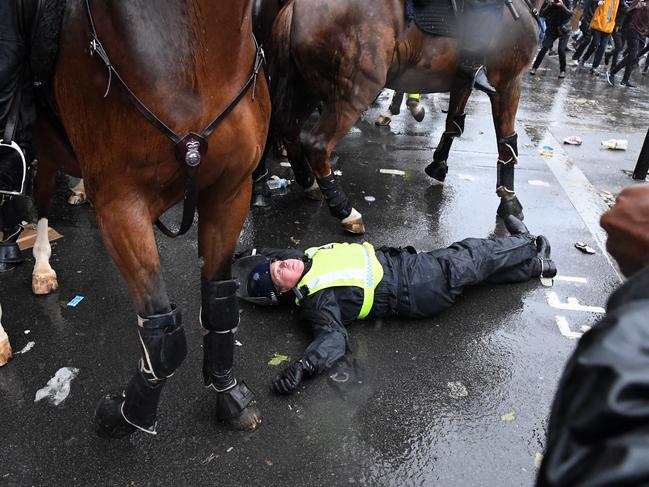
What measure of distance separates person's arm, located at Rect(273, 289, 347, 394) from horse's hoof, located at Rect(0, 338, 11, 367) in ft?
4.71

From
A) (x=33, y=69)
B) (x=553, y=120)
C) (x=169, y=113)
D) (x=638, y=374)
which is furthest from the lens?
(x=553, y=120)

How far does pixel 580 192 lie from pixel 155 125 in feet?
16.3

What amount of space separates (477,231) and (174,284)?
2.54 metres

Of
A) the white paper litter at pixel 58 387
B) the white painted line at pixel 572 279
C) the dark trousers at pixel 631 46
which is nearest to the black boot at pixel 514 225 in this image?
the white painted line at pixel 572 279

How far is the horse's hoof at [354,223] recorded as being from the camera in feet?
14.4

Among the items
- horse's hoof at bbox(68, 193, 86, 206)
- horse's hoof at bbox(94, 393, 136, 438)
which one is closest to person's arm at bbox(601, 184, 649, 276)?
horse's hoof at bbox(94, 393, 136, 438)

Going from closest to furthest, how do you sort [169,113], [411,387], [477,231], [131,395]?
[169,113]
[131,395]
[411,387]
[477,231]

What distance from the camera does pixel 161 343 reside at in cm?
196

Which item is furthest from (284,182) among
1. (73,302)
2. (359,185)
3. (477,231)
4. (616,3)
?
(616,3)

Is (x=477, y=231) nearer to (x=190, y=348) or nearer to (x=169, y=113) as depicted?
(x=190, y=348)

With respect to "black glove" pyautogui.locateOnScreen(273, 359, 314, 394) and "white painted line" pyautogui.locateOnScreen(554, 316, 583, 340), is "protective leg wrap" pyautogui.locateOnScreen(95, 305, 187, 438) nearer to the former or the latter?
"black glove" pyautogui.locateOnScreen(273, 359, 314, 394)

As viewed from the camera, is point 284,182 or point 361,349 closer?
point 361,349

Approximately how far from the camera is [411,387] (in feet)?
9.31

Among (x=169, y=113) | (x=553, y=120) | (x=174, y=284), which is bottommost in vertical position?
(x=553, y=120)
